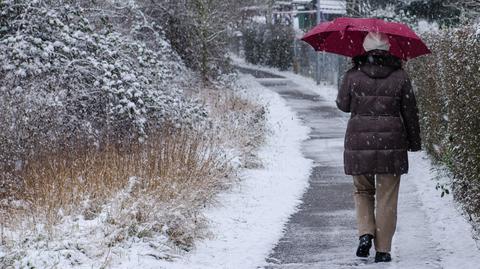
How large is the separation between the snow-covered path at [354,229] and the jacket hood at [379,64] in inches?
58.4

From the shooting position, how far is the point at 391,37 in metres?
6.66

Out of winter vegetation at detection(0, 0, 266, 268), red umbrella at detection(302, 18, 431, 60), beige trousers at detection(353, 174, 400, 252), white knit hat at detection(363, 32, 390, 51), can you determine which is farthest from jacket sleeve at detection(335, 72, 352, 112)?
winter vegetation at detection(0, 0, 266, 268)

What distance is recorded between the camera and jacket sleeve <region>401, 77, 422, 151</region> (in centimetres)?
628

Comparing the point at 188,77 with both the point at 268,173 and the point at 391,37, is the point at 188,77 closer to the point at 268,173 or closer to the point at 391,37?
the point at 268,173

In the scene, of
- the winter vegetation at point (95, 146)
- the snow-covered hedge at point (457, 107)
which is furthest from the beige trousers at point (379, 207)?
the winter vegetation at point (95, 146)

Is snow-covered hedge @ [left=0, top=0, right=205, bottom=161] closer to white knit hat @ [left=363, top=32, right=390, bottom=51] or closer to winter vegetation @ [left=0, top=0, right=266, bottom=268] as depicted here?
winter vegetation @ [left=0, top=0, right=266, bottom=268]

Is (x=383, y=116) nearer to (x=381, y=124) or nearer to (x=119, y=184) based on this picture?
(x=381, y=124)

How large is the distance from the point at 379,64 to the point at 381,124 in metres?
0.47

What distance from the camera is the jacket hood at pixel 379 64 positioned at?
247 inches

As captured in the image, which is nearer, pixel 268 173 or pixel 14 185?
pixel 14 185

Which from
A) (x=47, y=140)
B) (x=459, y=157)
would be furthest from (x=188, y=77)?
(x=459, y=157)

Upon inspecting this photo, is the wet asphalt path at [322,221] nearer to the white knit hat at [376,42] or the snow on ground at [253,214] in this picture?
the snow on ground at [253,214]

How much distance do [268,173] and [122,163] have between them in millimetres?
3515

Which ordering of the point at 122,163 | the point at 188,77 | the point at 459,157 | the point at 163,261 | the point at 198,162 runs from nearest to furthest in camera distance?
the point at 163,261
the point at 459,157
the point at 122,163
the point at 198,162
the point at 188,77
